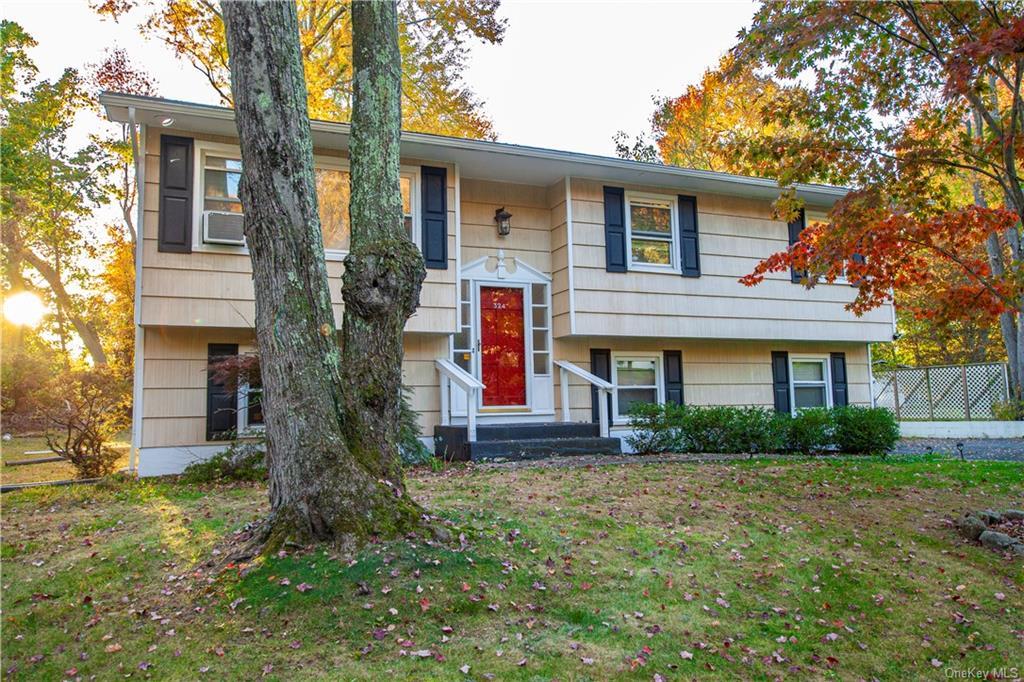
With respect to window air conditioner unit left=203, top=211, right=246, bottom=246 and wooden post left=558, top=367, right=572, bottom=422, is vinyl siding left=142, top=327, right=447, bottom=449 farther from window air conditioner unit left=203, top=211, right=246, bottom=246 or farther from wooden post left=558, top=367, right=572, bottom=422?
wooden post left=558, top=367, right=572, bottom=422

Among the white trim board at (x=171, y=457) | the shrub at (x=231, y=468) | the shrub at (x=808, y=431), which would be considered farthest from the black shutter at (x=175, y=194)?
the shrub at (x=808, y=431)

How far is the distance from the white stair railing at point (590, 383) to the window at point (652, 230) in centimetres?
213

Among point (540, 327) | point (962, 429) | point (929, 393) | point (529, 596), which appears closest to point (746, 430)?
point (540, 327)

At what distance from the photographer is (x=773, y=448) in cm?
1043

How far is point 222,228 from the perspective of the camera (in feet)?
28.8

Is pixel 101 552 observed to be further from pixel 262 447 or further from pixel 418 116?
pixel 418 116

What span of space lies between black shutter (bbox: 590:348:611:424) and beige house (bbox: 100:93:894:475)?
0.10 feet

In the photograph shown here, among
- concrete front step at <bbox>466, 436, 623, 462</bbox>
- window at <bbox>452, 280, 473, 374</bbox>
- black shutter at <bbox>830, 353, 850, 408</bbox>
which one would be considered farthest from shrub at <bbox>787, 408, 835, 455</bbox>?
window at <bbox>452, 280, 473, 374</bbox>

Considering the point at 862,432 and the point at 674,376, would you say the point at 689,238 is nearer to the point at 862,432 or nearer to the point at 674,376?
the point at 674,376

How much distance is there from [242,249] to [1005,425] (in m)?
15.3

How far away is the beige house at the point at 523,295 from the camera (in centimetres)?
867

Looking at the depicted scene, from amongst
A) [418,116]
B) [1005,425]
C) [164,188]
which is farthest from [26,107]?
[1005,425]

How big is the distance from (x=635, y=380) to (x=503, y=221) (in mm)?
3536

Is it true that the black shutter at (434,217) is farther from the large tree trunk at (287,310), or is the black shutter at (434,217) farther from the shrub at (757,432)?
the large tree trunk at (287,310)
